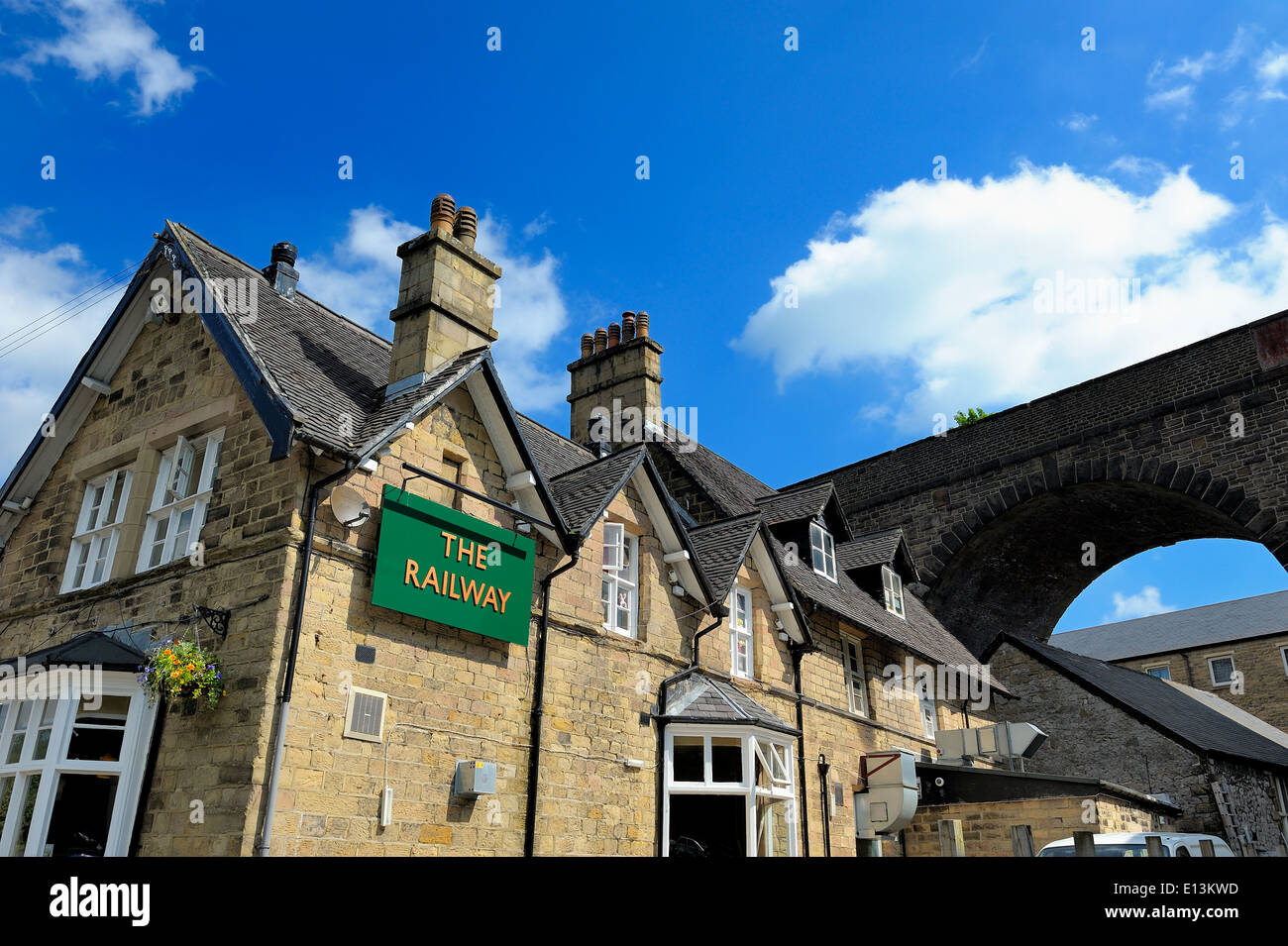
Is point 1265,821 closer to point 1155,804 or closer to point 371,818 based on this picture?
point 1155,804

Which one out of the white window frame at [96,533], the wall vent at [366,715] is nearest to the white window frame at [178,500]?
the white window frame at [96,533]

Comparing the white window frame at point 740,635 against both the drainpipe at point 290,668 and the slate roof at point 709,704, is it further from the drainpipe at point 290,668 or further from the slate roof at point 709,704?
the drainpipe at point 290,668

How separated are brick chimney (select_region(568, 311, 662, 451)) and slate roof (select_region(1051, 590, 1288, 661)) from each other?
1284 inches

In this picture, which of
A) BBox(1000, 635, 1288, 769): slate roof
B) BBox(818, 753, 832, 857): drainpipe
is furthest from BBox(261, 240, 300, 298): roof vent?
BBox(1000, 635, 1288, 769): slate roof

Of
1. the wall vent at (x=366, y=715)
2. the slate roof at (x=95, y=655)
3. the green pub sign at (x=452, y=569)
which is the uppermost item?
the green pub sign at (x=452, y=569)

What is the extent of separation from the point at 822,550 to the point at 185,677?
14.6 m

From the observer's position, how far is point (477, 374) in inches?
496

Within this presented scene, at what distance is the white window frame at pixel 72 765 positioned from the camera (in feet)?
32.8

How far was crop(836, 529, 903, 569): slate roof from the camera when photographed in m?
23.7

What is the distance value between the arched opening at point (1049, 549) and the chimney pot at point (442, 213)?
22.7 m

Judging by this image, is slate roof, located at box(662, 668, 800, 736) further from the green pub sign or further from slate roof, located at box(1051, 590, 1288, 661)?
slate roof, located at box(1051, 590, 1288, 661)

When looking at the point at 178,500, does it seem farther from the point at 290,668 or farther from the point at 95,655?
the point at 290,668
